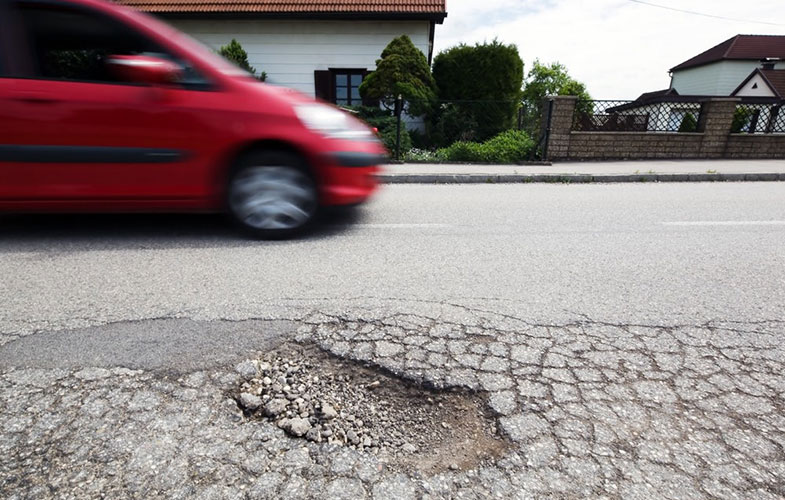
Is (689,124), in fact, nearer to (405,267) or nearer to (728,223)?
(728,223)

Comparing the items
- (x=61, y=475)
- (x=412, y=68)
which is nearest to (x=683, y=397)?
(x=61, y=475)

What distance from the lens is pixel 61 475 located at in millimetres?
1349

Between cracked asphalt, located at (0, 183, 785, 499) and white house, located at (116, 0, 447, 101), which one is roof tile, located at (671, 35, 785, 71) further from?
cracked asphalt, located at (0, 183, 785, 499)

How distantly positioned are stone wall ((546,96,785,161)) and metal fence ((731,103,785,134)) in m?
0.35

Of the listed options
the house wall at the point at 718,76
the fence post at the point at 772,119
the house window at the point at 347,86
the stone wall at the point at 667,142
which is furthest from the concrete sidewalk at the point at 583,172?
the house wall at the point at 718,76

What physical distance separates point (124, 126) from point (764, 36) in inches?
2091

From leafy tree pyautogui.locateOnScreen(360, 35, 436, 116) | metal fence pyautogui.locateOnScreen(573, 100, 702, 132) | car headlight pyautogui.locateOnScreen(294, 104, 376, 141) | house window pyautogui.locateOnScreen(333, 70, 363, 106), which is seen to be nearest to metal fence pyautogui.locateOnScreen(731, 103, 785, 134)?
metal fence pyautogui.locateOnScreen(573, 100, 702, 132)

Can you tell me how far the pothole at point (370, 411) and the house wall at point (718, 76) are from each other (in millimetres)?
46320

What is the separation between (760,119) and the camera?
36.8 ft

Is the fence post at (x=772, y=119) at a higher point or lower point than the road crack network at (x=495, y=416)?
higher

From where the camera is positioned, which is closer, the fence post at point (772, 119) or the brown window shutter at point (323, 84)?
the fence post at point (772, 119)

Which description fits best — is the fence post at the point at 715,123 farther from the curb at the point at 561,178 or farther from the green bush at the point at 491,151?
the green bush at the point at 491,151

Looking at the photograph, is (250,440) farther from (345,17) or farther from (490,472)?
(345,17)

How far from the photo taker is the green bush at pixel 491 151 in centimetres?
961
